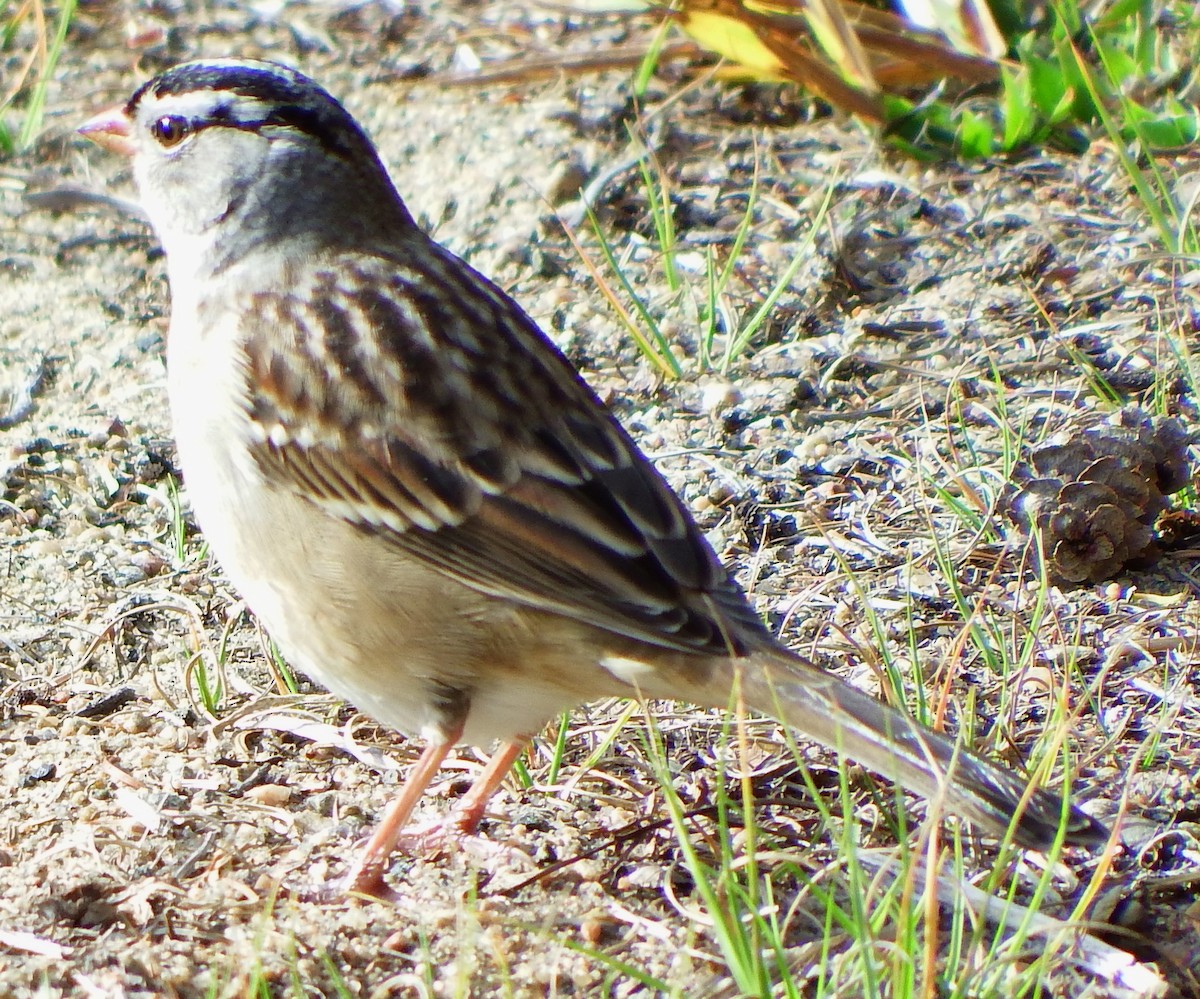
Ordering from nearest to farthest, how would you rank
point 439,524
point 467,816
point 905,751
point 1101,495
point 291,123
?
point 905,751 → point 439,524 → point 467,816 → point 1101,495 → point 291,123

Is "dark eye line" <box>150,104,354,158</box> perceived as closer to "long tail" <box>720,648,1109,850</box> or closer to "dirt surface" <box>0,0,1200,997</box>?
"dirt surface" <box>0,0,1200,997</box>

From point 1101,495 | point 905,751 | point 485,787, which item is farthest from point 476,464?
point 1101,495

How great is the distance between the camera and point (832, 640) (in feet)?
12.4

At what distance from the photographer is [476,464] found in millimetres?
3326

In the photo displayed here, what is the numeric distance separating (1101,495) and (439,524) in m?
1.46

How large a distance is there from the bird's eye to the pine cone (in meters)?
2.05

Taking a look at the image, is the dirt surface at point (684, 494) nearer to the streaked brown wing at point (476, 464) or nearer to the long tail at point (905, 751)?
the long tail at point (905, 751)

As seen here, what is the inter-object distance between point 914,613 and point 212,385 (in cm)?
158

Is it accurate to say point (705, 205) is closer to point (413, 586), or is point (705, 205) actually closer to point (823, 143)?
point (823, 143)

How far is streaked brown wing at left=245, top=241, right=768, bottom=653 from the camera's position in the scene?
319 cm

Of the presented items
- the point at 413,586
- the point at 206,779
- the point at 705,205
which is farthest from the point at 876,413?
the point at 206,779

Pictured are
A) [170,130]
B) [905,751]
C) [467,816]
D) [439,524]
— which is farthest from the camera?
[170,130]

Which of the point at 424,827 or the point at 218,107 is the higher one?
the point at 218,107

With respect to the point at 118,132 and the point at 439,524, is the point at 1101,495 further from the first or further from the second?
the point at 118,132
